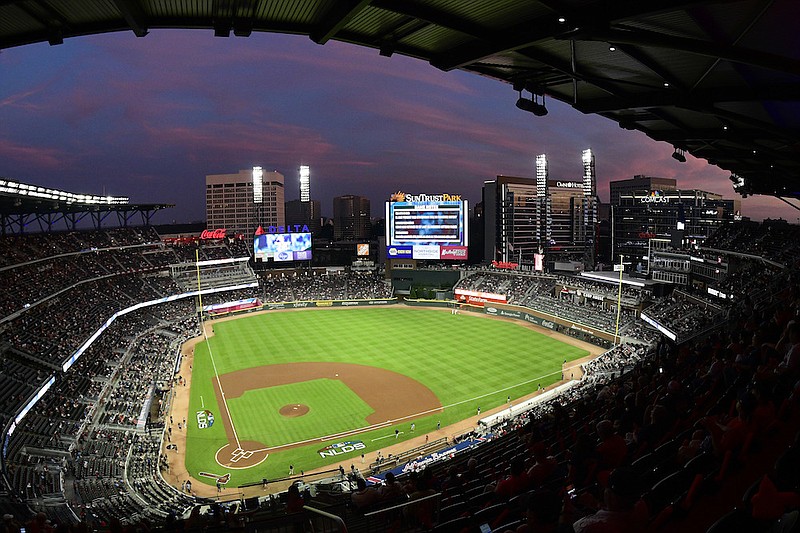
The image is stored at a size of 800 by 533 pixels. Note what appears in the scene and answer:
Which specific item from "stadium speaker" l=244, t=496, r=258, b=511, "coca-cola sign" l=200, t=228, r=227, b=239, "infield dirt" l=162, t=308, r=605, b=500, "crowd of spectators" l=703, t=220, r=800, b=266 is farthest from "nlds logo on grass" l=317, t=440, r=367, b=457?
"coca-cola sign" l=200, t=228, r=227, b=239

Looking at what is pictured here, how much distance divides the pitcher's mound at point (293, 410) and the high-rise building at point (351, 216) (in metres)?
134

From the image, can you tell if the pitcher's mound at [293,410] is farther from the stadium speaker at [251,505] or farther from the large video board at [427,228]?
the large video board at [427,228]

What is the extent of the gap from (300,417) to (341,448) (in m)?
5.37

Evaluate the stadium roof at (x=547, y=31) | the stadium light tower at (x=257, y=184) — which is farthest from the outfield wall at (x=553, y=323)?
the stadium light tower at (x=257, y=184)

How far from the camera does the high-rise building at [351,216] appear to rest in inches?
6516

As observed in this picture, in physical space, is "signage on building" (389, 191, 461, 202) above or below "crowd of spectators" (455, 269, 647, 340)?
above

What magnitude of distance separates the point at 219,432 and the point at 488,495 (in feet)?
78.0

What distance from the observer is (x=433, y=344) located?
46.7 m

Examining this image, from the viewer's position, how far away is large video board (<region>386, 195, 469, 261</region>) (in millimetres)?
68188

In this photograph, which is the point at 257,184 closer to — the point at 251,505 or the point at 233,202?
the point at 233,202

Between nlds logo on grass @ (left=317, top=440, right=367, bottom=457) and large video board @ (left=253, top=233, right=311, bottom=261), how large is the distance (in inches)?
1939

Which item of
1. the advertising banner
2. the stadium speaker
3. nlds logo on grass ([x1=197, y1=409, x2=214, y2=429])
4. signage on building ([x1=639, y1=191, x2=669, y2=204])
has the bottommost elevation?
nlds logo on grass ([x1=197, y1=409, x2=214, y2=429])

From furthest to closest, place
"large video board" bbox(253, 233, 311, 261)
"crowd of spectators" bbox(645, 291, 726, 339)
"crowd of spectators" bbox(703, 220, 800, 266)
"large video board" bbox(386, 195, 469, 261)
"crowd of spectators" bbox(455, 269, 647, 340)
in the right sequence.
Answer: "large video board" bbox(253, 233, 311, 261)
"large video board" bbox(386, 195, 469, 261)
"crowd of spectators" bbox(455, 269, 647, 340)
"crowd of spectators" bbox(645, 291, 726, 339)
"crowd of spectators" bbox(703, 220, 800, 266)

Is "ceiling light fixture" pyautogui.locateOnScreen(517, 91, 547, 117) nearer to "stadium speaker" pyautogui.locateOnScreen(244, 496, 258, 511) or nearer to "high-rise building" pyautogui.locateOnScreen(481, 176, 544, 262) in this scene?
"stadium speaker" pyautogui.locateOnScreen(244, 496, 258, 511)
